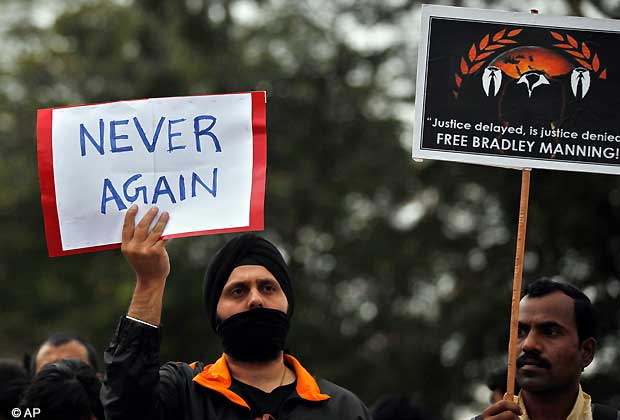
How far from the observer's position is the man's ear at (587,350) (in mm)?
5188

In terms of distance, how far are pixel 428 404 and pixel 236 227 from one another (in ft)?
43.2

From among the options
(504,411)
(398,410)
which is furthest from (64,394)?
(398,410)

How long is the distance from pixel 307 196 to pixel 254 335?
49.8 feet

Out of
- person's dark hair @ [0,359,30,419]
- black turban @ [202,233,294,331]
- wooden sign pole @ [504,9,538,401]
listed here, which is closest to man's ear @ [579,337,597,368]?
wooden sign pole @ [504,9,538,401]

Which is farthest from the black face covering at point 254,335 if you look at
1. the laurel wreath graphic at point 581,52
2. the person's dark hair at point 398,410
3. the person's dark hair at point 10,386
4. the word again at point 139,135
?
the person's dark hair at point 398,410

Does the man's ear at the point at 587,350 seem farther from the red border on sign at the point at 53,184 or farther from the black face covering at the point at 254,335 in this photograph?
the red border on sign at the point at 53,184

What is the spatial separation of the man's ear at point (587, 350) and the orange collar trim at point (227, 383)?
1.10 metres

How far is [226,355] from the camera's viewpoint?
4801 mm

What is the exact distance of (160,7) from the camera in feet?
72.2

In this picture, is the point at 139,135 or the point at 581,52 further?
the point at 581,52

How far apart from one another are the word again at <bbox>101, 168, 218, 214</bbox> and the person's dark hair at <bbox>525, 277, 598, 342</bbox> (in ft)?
4.52

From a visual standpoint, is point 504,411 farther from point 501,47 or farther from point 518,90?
point 501,47

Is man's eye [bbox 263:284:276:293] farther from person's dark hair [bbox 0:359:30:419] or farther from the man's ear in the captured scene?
person's dark hair [bbox 0:359:30:419]

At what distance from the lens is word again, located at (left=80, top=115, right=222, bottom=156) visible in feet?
16.1
